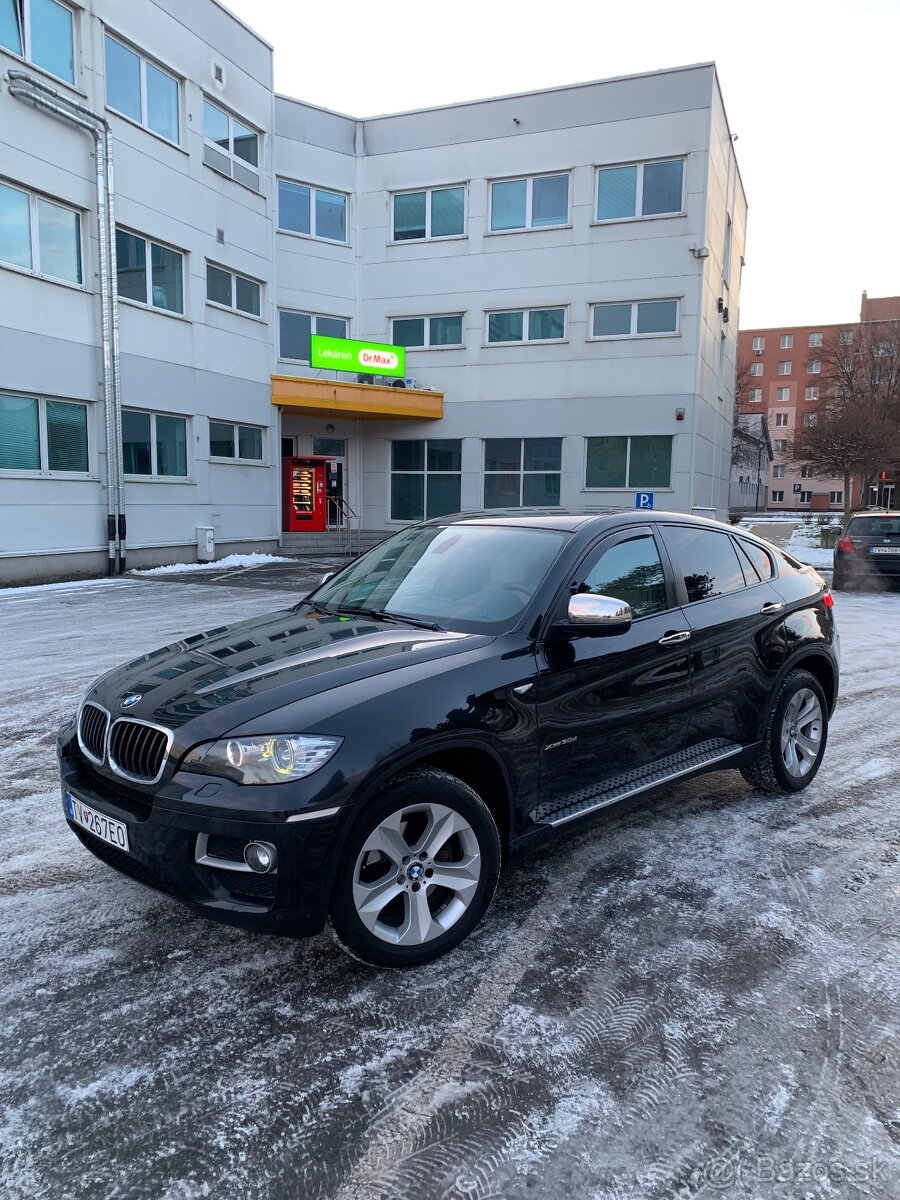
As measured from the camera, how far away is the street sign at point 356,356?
2297 cm

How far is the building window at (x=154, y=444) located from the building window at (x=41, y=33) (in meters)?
6.36

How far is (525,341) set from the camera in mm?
23578

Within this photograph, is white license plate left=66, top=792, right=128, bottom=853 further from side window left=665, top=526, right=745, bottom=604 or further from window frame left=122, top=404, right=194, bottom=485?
window frame left=122, top=404, right=194, bottom=485

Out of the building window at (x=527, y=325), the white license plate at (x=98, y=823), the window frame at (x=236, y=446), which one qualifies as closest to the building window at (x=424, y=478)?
the building window at (x=527, y=325)

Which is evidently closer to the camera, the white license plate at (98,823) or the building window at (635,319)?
the white license plate at (98,823)

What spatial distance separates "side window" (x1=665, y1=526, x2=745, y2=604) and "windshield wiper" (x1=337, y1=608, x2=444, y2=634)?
1.41 meters

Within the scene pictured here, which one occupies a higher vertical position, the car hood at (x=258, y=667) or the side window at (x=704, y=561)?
the side window at (x=704, y=561)

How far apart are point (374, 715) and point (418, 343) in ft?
76.9

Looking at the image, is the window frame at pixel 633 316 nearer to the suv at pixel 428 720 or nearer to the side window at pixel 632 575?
the suv at pixel 428 720

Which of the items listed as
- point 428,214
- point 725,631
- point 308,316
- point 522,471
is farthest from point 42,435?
point 725,631

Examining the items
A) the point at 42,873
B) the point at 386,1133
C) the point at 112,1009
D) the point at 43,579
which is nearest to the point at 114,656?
the point at 42,873

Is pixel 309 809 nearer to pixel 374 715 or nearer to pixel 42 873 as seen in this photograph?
pixel 374 715

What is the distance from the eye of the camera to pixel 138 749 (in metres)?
2.97

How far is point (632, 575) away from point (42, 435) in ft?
48.9
